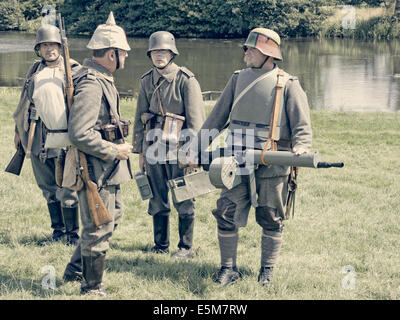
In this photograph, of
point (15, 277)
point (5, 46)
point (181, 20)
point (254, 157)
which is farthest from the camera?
point (181, 20)

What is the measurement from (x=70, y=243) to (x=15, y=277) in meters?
1.06

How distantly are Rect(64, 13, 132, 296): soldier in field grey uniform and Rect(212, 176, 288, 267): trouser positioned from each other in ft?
3.39

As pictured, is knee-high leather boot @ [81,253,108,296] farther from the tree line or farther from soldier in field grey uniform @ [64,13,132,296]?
the tree line

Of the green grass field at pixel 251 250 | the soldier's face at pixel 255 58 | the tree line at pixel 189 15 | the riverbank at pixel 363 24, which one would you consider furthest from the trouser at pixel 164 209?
the tree line at pixel 189 15

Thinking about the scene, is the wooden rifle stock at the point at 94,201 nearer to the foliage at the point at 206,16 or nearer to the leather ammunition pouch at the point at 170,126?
the leather ammunition pouch at the point at 170,126

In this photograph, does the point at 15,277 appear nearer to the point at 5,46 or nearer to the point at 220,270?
the point at 220,270

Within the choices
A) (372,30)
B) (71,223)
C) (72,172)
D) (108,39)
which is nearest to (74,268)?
(72,172)

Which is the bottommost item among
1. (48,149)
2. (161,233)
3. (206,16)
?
(161,233)

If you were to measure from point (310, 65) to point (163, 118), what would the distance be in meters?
33.7

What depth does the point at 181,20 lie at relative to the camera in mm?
59812

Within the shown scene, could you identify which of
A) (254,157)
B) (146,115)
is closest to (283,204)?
(254,157)

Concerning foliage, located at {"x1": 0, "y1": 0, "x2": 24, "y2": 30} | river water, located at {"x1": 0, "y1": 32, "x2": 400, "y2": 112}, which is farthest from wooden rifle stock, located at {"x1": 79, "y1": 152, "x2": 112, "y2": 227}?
foliage, located at {"x1": 0, "y1": 0, "x2": 24, "y2": 30}

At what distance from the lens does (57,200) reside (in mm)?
6969

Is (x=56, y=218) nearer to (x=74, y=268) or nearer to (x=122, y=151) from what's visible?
(x=74, y=268)
